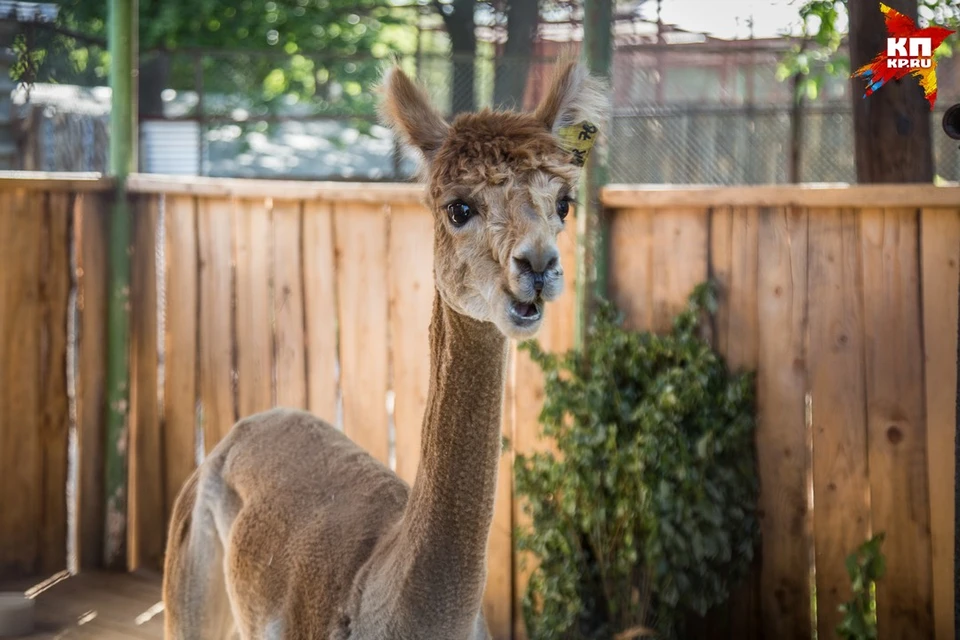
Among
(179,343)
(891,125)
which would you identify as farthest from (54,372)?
(891,125)

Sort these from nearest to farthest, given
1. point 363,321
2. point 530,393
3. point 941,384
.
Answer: point 941,384 < point 530,393 < point 363,321

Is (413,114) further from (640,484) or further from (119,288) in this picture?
(119,288)

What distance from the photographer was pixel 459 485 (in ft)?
8.18

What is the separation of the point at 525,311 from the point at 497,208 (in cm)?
27

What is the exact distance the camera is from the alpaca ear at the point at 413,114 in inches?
112

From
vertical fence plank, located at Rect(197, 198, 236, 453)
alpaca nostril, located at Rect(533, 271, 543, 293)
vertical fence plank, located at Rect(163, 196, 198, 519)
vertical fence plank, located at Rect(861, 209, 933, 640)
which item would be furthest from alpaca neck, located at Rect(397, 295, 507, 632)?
vertical fence plank, located at Rect(163, 196, 198, 519)

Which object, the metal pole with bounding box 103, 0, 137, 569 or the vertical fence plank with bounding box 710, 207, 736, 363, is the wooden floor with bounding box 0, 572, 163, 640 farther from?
the vertical fence plank with bounding box 710, 207, 736, 363

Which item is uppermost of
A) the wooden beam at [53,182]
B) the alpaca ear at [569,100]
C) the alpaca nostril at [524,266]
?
the wooden beam at [53,182]

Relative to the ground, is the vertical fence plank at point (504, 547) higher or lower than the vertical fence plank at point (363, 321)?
lower

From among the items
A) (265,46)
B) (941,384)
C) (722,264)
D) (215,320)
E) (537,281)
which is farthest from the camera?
(265,46)

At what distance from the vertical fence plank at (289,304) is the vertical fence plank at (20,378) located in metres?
1.31

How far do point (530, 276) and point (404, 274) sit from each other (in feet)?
9.22

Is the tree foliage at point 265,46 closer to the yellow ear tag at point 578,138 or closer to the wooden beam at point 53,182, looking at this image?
the wooden beam at point 53,182

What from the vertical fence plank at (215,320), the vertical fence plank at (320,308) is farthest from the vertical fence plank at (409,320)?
the vertical fence plank at (215,320)
